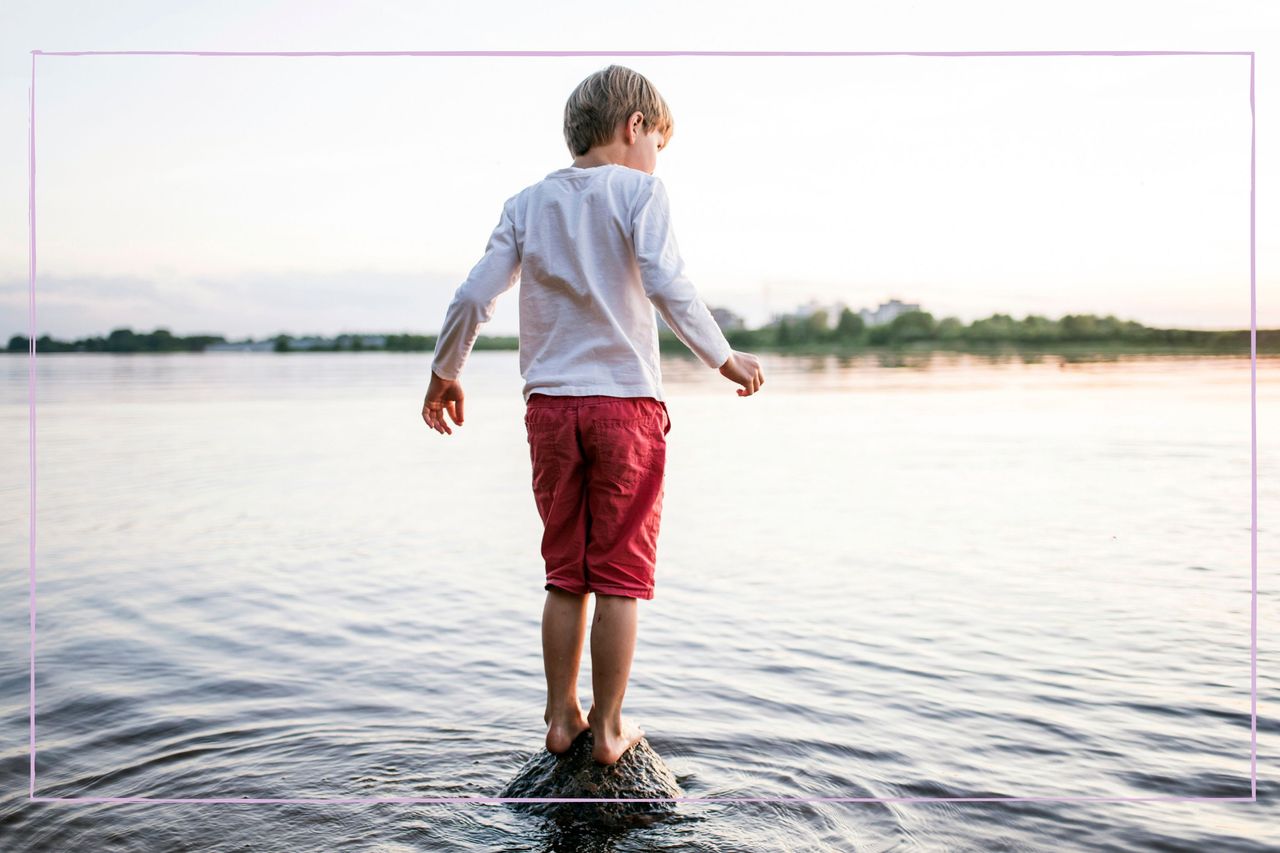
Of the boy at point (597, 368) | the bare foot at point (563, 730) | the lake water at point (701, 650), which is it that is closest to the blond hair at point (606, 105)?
the boy at point (597, 368)

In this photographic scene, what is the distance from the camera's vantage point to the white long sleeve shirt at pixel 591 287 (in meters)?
2.61

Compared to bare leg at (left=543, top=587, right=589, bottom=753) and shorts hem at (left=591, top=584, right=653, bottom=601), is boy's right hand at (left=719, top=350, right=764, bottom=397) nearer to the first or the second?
shorts hem at (left=591, top=584, right=653, bottom=601)

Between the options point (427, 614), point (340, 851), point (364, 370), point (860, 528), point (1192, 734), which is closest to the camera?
point (340, 851)

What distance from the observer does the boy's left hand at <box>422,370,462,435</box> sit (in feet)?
9.32

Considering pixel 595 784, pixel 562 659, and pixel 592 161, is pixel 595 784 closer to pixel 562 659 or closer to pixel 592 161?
pixel 562 659

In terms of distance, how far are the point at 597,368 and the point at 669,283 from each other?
27 cm

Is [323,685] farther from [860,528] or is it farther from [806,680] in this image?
[860,528]

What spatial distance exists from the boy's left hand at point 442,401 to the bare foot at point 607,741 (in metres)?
0.81

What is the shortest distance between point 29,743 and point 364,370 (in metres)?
24.0

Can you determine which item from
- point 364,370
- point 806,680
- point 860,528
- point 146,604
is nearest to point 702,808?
point 806,680

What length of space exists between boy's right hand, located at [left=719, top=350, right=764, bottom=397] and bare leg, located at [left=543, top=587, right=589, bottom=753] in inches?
24.9

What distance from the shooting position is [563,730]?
2.71 meters

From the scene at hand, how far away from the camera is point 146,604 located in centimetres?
466

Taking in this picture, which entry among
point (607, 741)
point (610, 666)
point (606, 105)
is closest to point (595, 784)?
point (607, 741)
